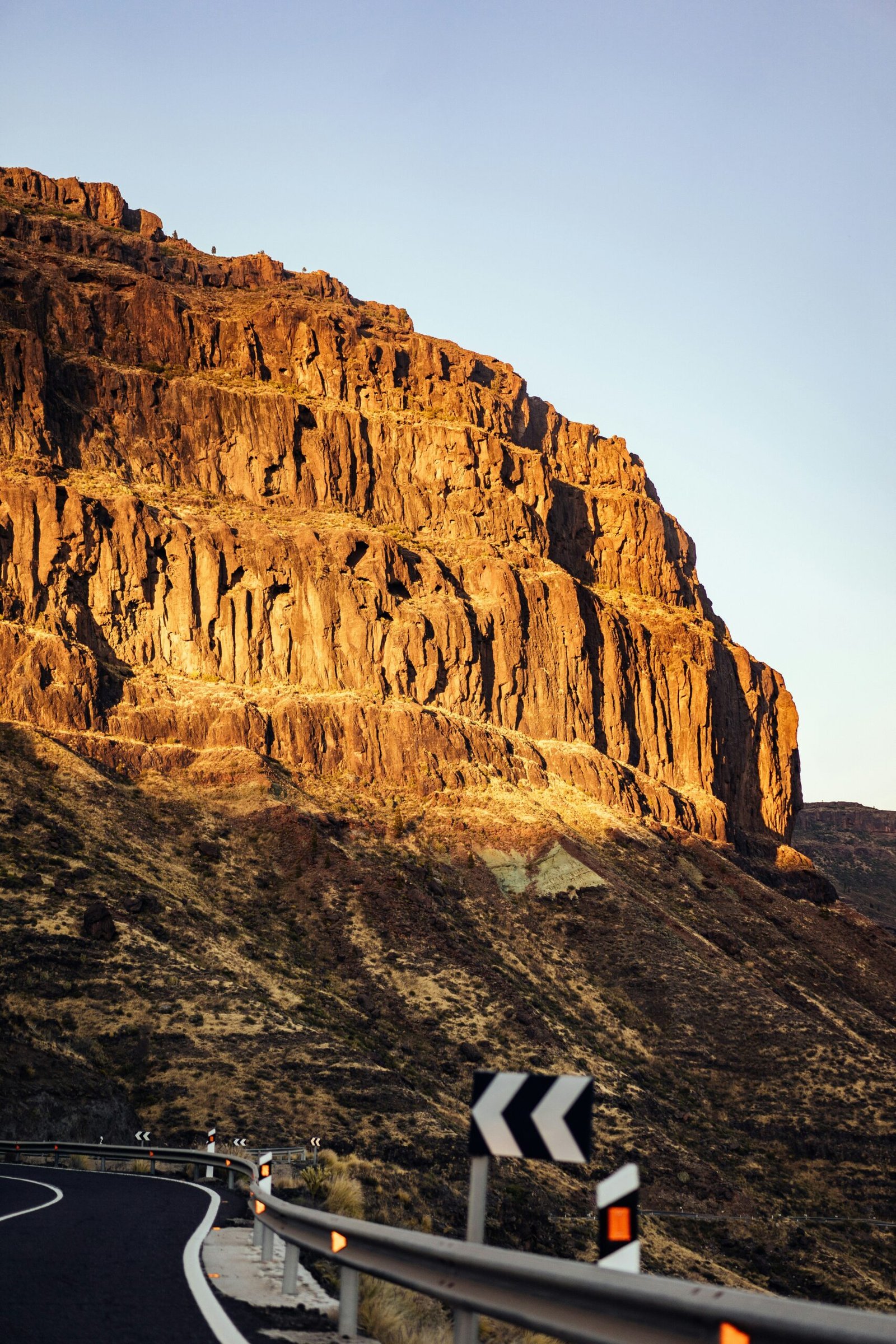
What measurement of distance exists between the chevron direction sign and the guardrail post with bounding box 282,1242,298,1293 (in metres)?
5.12

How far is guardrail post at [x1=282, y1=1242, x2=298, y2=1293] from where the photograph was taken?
421 inches

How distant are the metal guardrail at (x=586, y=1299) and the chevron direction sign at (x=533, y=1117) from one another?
1.53 ft

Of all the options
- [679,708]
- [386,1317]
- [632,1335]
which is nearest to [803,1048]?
[679,708]

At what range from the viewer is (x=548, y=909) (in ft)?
278

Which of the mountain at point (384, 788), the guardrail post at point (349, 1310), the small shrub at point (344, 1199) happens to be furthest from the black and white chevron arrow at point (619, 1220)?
the mountain at point (384, 788)

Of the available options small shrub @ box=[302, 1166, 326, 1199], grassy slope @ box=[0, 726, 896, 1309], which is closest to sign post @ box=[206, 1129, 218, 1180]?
grassy slope @ box=[0, 726, 896, 1309]

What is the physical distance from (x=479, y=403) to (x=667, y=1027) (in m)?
77.7

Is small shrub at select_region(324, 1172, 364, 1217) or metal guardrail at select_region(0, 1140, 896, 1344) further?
small shrub at select_region(324, 1172, 364, 1217)

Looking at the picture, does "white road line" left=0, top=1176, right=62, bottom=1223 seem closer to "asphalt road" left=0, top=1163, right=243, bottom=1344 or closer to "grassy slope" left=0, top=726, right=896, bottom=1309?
"asphalt road" left=0, top=1163, right=243, bottom=1344

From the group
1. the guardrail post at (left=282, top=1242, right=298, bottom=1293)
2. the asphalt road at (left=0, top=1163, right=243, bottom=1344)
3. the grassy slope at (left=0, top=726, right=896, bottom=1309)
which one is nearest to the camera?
the asphalt road at (left=0, top=1163, right=243, bottom=1344)

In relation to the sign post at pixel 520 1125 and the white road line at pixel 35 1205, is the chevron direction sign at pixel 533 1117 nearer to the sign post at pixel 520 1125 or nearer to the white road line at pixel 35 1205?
the sign post at pixel 520 1125

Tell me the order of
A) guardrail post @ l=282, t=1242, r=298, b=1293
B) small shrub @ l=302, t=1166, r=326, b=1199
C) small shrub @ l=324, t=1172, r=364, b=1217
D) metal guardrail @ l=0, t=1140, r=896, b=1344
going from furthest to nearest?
1. small shrub @ l=302, t=1166, r=326, b=1199
2. small shrub @ l=324, t=1172, r=364, b=1217
3. guardrail post @ l=282, t=1242, r=298, b=1293
4. metal guardrail @ l=0, t=1140, r=896, b=1344

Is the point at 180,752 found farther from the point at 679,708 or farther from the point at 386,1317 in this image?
the point at 386,1317

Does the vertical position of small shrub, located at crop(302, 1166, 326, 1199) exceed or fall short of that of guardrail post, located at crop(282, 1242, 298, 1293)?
it falls short
